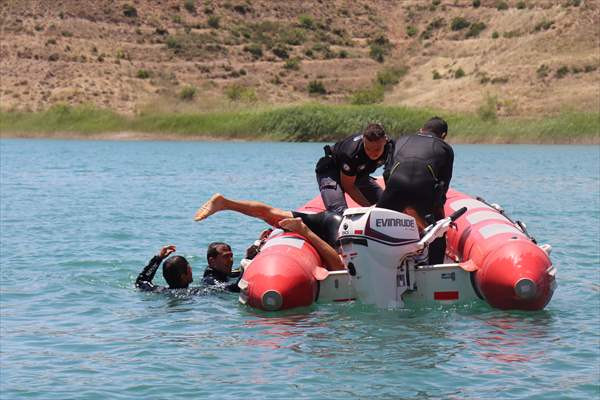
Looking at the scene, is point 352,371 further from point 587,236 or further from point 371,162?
point 587,236

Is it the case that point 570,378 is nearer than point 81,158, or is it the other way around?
point 570,378

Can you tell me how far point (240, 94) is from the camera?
69.9 m

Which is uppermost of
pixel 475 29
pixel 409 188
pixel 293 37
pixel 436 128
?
pixel 475 29

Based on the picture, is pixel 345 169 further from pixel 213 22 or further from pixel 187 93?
pixel 213 22

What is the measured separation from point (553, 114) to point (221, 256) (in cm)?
5108

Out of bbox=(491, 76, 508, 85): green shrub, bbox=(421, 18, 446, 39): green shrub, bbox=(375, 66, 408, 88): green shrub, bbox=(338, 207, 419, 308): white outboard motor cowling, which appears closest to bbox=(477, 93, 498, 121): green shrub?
bbox=(491, 76, 508, 85): green shrub

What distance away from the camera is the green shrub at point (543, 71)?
66000 mm

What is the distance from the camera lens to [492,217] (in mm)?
11430

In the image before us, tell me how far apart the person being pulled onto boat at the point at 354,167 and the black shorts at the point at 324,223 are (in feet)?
0.45

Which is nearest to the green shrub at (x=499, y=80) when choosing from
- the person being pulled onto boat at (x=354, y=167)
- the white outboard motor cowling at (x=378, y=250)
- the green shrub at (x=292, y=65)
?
the green shrub at (x=292, y=65)

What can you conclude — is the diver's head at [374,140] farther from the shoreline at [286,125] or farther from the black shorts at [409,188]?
the shoreline at [286,125]

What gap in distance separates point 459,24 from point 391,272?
75.0 m

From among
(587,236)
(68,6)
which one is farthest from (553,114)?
(587,236)

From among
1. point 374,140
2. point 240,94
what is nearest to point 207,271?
point 374,140
